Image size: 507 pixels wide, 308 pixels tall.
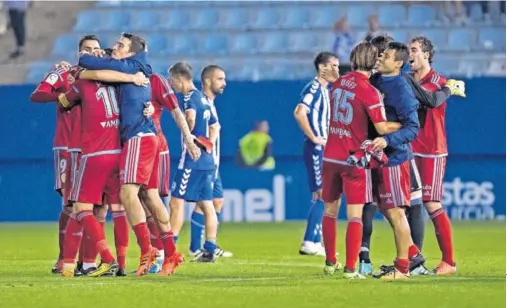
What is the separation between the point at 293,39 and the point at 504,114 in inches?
203

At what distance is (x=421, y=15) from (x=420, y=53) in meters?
13.5

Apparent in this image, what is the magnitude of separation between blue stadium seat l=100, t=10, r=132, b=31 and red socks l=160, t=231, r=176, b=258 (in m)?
14.5

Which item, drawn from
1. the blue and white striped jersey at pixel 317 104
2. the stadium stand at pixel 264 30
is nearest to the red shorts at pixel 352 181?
the blue and white striped jersey at pixel 317 104

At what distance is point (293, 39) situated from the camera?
2486 cm

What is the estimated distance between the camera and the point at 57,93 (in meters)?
11.6

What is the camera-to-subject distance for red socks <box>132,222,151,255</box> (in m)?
11.1

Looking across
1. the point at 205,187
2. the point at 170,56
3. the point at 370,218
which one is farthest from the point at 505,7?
the point at 370,218

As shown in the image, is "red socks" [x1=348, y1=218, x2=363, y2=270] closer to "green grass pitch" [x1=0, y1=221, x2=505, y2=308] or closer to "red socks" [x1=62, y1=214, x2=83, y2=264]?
"green grass pitch" [x1=0, y1=221, x2=505, y2=308]

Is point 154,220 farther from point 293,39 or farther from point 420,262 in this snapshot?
point 293,39

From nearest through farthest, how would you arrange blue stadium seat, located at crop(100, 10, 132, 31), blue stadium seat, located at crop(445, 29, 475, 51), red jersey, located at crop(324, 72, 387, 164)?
1. red jersey, located at crop(324, 72, 387, 164)
2. blue stadium seat, located at crop(445, 29, 475, 51)
3. blue stadium seat, located at crop(100, 10, 132, 31)

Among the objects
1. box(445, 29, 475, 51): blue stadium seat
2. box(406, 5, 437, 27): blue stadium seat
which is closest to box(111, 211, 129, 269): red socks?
box(445, 29, 475, 51): blue stadium seat

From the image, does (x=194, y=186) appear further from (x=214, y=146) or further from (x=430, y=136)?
(x=430, y=136)

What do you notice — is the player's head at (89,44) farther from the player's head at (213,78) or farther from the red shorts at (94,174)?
the player's head at (213,78)

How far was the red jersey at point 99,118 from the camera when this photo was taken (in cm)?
1102
